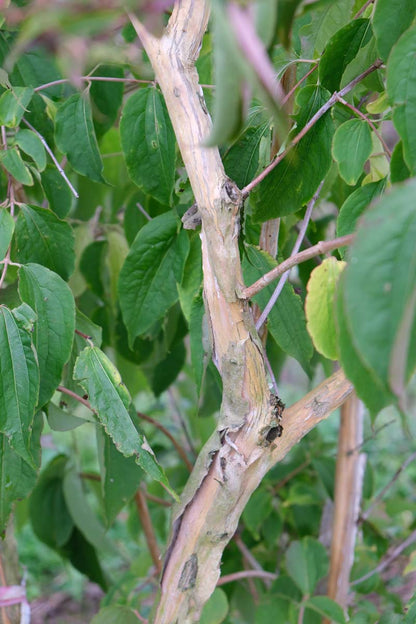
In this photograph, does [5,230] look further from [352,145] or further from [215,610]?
[215,610]

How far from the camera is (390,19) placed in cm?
36

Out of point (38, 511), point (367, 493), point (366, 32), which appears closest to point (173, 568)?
point (366, 32)

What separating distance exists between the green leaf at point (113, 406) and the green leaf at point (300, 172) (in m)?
0.14

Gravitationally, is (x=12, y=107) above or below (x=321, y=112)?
above

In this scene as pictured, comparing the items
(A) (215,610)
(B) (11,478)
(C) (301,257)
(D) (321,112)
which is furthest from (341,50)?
(A) (215,610)

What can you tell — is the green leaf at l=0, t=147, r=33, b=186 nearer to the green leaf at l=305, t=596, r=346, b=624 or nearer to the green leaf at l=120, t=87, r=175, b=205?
the green leaf at l=120, t=87, r=175, b=205

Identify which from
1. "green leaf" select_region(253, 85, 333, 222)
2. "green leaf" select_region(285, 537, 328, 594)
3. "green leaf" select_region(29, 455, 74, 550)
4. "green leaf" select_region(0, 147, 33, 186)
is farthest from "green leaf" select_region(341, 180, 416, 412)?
"green leaf" select_region(29, 455, 74, 550)

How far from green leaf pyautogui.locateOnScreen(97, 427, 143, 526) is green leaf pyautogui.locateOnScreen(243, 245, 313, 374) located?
0.20 m

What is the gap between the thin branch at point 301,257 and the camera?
308 mm

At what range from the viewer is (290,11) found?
22 cm

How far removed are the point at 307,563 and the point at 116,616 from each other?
0.83ft

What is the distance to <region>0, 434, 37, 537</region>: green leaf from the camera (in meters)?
0.50

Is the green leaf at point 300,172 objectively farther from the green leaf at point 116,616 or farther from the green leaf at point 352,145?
the green leaf at point 116,616

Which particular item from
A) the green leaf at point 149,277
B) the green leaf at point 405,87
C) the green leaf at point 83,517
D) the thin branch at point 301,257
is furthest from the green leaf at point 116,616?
the green leaf at point 405,87
